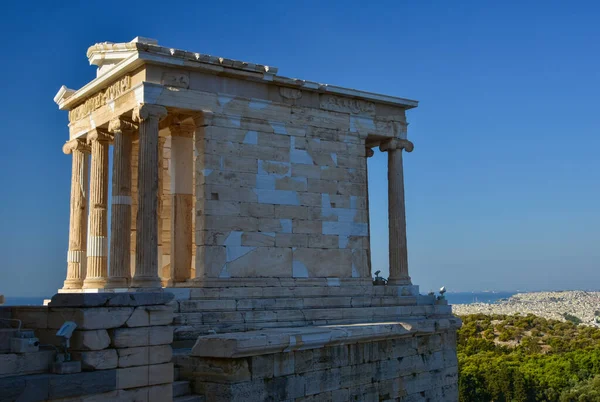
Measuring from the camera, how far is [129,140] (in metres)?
18.0

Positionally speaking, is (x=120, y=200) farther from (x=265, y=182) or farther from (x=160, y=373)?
(x=160, y=373)

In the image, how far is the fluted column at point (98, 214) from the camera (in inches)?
742

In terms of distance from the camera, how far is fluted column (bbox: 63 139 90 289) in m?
19.9

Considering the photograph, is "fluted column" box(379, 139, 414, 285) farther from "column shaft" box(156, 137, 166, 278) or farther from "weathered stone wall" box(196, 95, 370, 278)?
"column shaft" box(156, 137, 166, 278)

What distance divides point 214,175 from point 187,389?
6007 mm

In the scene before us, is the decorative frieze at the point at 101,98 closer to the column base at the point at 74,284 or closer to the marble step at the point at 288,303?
the column base at the point at 74,284

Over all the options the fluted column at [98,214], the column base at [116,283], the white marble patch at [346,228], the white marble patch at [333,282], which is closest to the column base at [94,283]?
the fluted column at [98,214]

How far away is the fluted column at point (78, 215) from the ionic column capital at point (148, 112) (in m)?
4.67

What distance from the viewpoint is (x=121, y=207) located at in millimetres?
17609

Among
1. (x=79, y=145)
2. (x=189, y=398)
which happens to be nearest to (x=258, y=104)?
(x=79, y=145)

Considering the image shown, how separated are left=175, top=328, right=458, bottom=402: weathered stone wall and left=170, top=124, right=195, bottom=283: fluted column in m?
4.80

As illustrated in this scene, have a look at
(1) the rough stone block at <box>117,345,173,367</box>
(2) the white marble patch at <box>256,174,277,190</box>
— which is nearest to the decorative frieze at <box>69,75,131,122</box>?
(2) the white marble patch at <box>256,174,277,190</box>

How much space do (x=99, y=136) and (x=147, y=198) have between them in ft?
12.1

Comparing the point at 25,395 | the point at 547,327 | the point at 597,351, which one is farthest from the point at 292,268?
the point at 547,327
